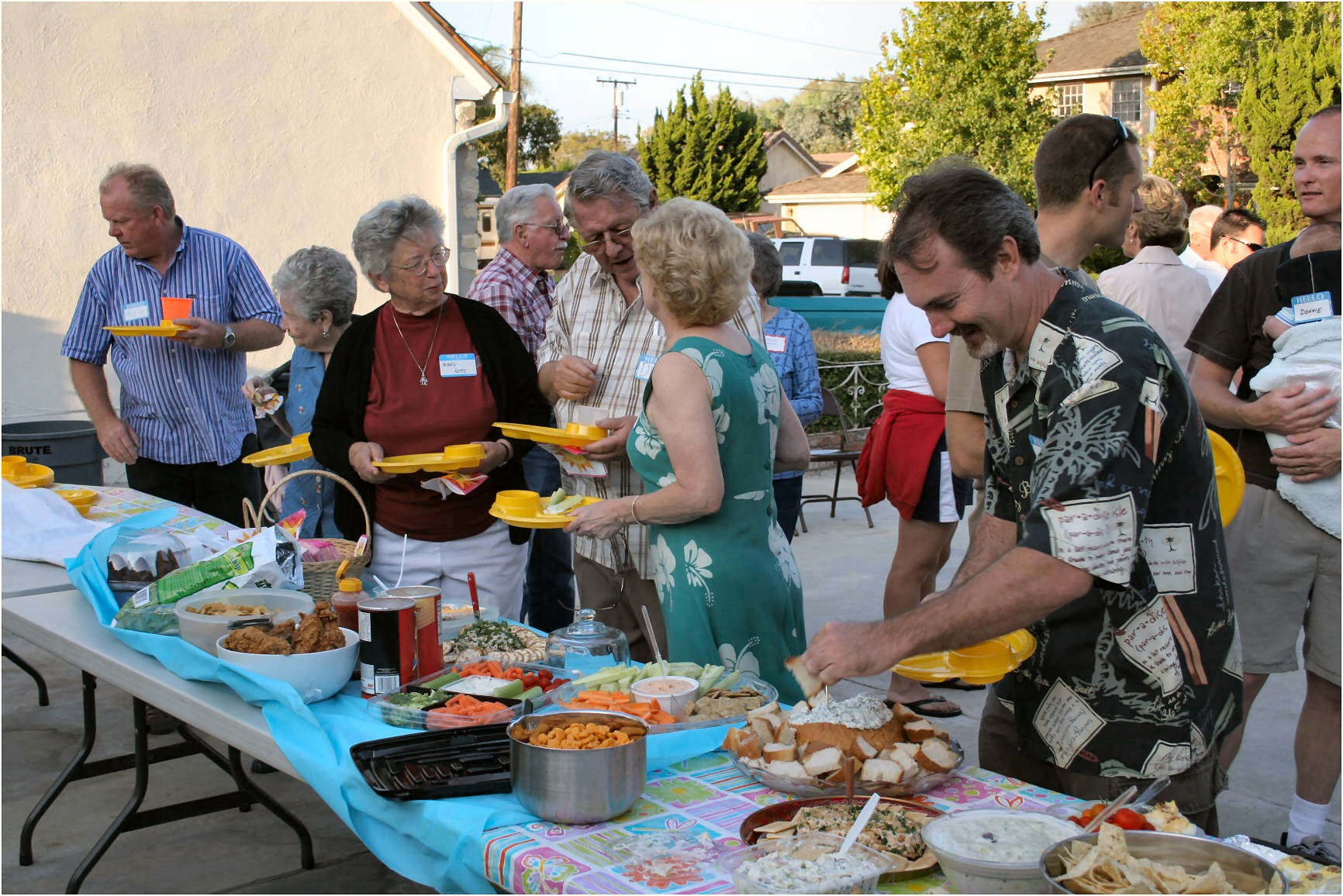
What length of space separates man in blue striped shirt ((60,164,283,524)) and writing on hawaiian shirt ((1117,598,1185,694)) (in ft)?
12.4

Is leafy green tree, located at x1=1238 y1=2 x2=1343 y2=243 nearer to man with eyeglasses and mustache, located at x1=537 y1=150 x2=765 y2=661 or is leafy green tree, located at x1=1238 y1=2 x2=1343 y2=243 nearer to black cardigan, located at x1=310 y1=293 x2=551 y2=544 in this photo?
man with eyeglasses and mustache, located at x1=537 y1=150 x2=765 y2=661

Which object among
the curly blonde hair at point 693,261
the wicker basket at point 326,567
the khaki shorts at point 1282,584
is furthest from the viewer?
the khaki shorts at point 1282,584

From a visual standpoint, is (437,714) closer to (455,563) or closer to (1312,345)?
(455,563)

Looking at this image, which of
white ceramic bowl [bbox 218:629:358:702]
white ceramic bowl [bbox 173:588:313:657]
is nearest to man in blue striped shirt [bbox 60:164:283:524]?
white ceramic bowl [bbox 173:588:313:657]

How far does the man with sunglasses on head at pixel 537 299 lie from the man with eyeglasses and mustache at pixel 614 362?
1.34 metres

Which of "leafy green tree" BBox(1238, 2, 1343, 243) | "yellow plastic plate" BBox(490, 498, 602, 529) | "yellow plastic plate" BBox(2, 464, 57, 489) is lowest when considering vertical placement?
"yellow plastic plate" BBox(2, 464, 57, 489)

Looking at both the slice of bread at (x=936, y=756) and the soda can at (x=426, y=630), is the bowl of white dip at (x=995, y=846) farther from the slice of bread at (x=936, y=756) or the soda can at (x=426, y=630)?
the soda can at (x=426, y=630)

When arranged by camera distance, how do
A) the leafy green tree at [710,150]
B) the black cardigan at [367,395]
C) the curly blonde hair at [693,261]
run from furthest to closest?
1. the leafy green tree at [710,150]
2. the black cardigan at [367,395]
3. the curly blonde hair at [693,261]

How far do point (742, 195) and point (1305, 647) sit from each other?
28.1 meters

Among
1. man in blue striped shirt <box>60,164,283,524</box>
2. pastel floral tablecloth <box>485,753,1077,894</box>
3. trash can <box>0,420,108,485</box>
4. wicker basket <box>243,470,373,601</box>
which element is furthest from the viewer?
trash can <box>0,420,108,485</box>

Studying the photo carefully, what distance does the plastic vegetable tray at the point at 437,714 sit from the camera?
216cm

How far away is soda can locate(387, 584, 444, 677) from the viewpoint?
8.18 ft

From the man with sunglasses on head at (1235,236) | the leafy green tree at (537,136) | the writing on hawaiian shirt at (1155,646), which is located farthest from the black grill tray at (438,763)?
the leafy green tree at (537,136)

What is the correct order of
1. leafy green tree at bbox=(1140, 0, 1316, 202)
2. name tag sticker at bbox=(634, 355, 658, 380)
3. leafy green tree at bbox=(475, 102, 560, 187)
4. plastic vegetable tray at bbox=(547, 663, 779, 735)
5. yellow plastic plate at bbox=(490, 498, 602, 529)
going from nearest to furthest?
plastic vegetable tray at bbox=(547, 663, 779, 735)
yellow plastic plate at bbox=(490, 498, 602, 529)
name tag sticker at bbox=(634, 355, 658, 380)
leafy green tree at bbox=(1140, 0, 1316, 202)
leafy green tree at bbox=(475, 102, 560, 187)
